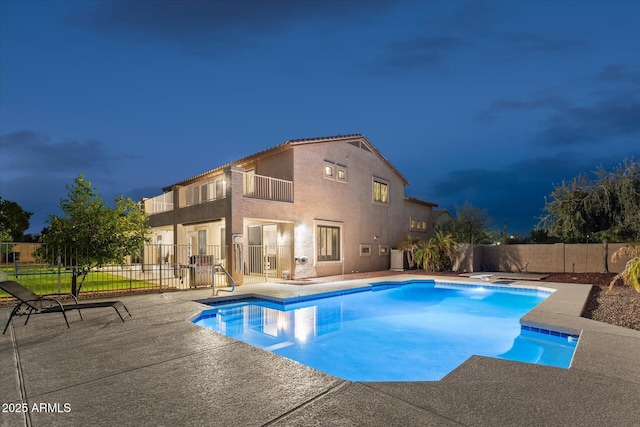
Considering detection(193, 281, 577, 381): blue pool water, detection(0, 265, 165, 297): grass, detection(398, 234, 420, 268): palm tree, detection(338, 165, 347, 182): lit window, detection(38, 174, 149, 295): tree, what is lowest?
detection(193, 281, 577, 381): blue pool water

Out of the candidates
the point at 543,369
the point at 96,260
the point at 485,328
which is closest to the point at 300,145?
the point at 96,260

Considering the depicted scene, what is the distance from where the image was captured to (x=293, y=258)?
1526 cm

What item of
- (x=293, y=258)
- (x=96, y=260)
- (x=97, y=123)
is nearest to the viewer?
(x=96, y=260)

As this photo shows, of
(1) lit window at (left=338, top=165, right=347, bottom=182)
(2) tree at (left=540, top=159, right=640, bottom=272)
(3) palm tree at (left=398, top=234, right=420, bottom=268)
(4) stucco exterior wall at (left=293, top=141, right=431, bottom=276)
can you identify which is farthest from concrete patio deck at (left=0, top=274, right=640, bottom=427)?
(3) palm tree at (left=398, top=234, right=420, bottom=268)

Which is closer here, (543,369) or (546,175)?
(543,369)

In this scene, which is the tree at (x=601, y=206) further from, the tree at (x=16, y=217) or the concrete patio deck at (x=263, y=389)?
the tree at (x=16, y=217)

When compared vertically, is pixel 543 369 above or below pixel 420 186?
below

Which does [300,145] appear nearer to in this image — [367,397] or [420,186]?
[367,397]

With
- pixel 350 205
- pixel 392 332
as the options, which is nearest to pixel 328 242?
pixel 350 205

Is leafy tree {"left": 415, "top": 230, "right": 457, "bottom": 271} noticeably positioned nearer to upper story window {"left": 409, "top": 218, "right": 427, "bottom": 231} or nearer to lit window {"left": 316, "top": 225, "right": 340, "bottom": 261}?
upper story window {"left": 409, "top": 218, "right": 427, "bottom": 231}

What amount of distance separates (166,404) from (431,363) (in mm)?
4349

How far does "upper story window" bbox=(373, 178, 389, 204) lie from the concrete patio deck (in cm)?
1520

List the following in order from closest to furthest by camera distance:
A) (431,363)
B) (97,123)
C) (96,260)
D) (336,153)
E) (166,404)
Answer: (166,404) → (431,363) → (96,260) → (336,153) → (97,123)

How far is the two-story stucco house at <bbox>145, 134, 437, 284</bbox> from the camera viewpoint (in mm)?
13797
